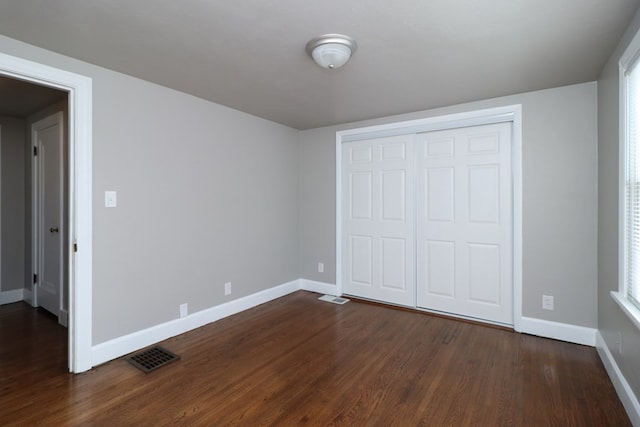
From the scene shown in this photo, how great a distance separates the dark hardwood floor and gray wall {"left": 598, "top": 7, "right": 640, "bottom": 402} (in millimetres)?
297

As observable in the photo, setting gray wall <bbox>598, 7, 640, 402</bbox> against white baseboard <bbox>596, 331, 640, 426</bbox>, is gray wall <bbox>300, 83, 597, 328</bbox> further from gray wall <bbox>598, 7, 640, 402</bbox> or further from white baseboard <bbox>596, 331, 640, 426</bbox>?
white baseboard <bbox>596, 331, 640, 426</bbox>

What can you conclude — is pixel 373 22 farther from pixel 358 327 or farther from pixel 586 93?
pixel 358 327

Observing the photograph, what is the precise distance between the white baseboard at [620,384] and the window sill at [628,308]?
1.52 ft

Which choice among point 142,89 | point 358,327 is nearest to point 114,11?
point 142,89

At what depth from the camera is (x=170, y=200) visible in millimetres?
2990

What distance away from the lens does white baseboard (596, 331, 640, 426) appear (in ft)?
5.95

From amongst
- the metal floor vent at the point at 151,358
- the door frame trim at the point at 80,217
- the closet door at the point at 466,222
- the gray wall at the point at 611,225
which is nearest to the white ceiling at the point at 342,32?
the gray wall at the point at 611,225

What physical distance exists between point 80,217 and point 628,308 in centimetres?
366

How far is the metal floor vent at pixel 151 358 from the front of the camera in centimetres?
245

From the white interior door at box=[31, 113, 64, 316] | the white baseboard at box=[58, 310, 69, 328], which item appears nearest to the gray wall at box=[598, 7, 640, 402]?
the white baseboard at box=[58, 310, 69, 328]

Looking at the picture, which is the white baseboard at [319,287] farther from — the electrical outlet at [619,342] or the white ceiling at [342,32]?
the electrical outlet at [619,342]

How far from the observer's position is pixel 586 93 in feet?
9.20

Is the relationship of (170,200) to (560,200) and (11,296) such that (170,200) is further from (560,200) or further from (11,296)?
(560,200)

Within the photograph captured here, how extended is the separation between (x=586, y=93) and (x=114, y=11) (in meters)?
3.60
